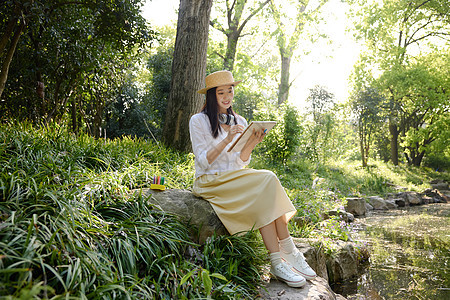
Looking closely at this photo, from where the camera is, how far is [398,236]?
5625 mm

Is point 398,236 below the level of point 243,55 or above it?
below

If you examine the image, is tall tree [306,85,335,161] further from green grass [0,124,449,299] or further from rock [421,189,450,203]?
green grass [0,124,449,299]

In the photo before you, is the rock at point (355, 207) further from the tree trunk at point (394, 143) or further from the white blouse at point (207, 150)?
the tree trunk at point (394, 143)

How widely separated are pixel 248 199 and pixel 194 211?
566 millimetres

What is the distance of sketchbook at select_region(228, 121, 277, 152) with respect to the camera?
2.62 m

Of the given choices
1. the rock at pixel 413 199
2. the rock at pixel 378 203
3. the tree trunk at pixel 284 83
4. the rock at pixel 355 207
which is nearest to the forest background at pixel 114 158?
the rock at pixel 378 203

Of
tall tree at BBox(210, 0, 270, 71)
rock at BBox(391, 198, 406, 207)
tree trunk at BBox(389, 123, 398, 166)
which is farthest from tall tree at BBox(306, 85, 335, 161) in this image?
tree trunk at BBox(389, 123, 398, 166)

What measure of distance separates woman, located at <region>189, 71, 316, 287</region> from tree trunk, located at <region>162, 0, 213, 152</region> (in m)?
2.46

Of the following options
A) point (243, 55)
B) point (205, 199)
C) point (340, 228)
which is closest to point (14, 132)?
point (205, 199)

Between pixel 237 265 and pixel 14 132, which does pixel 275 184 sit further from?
pixel 14 132

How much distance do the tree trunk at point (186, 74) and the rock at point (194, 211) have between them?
8.31 ft

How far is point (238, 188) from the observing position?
2766 mm

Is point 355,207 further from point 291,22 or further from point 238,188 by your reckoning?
point 291,22

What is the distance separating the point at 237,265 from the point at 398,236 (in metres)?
4.29
